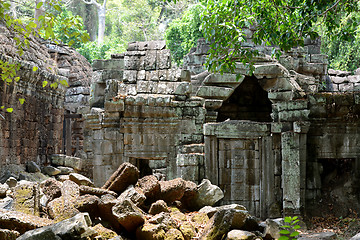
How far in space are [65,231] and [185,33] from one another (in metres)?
22.1

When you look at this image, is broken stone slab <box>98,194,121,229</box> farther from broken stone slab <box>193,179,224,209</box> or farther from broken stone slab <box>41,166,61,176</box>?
broken stone slab <box>41,166,61,176</box>

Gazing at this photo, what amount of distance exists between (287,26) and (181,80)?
2990mm

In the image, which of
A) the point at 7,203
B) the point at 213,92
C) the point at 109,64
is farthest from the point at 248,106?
the point at 7,203

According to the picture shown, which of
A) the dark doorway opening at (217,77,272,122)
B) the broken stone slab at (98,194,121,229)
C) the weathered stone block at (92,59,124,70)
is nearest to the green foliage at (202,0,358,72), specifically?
the weathered stone block at (92,59,124,70)

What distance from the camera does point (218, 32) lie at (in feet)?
34.3

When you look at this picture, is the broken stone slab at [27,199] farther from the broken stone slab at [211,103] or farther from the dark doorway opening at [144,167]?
the broken stone slab at [211,103]

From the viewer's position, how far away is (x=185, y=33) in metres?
25.1

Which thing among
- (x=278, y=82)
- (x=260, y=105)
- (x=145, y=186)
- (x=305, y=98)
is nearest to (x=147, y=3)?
(x=260, y=105)

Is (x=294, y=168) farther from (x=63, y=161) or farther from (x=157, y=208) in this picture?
(x=63, y=161)

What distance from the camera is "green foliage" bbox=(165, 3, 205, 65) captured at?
922 inches

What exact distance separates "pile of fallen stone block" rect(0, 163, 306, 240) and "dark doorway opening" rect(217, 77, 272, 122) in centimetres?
1035

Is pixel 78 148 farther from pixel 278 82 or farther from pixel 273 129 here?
pixel 273 129

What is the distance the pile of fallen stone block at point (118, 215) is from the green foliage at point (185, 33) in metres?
18.1

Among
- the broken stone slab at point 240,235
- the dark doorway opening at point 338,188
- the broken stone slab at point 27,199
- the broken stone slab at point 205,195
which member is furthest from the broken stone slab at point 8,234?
the dark doorway opening at point 338,188
